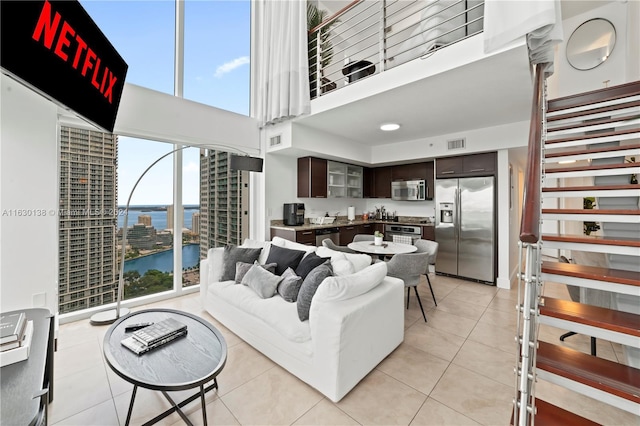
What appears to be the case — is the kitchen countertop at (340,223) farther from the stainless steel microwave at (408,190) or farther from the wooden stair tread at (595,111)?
the wooden stair tread at (595,111)

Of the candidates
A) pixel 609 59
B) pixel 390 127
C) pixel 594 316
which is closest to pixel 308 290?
pixel 594 316

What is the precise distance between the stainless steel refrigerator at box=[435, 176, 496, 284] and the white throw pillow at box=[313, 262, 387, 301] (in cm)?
318

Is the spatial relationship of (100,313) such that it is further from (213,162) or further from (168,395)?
(213,162)

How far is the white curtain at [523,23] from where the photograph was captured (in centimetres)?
196

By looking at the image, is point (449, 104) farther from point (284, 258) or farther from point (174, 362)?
point (174, 362)

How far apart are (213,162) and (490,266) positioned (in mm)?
4898

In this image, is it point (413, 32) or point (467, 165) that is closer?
point (413, 32)

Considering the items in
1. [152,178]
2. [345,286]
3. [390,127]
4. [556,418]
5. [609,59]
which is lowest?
[556,418]

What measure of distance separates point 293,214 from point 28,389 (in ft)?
12.2

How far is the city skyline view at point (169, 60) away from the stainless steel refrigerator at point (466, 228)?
404 cm

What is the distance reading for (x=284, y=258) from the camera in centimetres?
290

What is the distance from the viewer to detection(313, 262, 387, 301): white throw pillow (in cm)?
183

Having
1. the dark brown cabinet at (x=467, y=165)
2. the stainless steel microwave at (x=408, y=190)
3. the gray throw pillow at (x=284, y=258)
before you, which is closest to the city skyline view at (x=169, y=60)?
the gray throw pillow at (x=284, y=258)

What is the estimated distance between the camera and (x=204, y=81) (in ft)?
13.4
